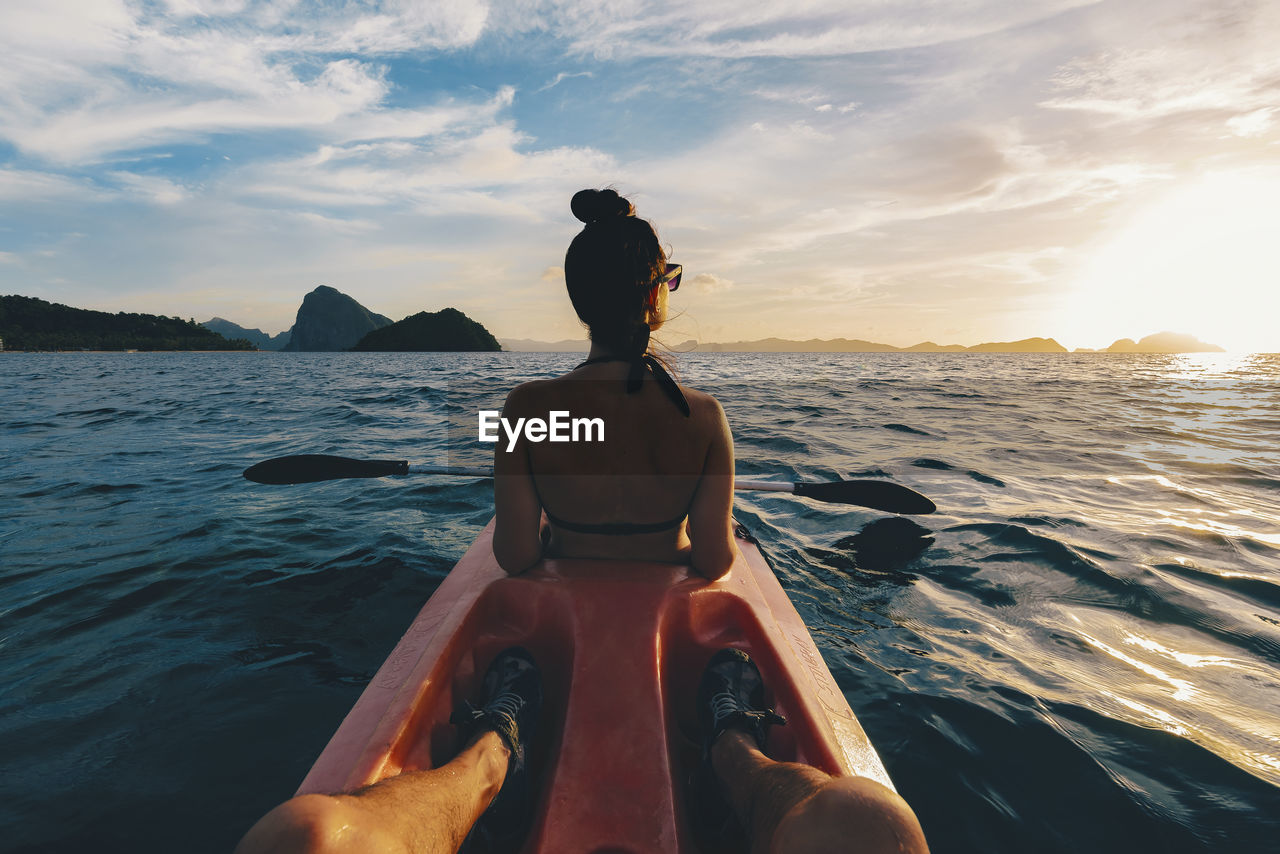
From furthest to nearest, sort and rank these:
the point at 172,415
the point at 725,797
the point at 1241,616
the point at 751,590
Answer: the point at 172,415, the point at 1241,616, the point at 751,590, the point at 725,797

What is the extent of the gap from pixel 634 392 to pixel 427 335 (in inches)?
5998

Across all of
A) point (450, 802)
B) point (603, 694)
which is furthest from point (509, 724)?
point (450, 802)

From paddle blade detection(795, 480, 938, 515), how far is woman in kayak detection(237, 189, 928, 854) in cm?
231

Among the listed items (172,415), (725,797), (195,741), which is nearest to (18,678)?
(195,741)

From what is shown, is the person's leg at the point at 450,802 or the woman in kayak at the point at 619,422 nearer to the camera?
the person's leg at the point at 450,802

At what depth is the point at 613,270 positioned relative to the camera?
6.94 ft

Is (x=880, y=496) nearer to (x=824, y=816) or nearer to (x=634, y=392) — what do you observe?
(x=634, y=392)

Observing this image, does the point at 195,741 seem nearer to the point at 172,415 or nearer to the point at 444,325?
the point at 172,415

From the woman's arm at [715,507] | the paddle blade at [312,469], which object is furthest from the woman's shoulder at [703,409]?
the paddle blade at [312,469]

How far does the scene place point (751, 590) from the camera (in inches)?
105

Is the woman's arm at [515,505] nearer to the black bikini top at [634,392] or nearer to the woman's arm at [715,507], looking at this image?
the black bikini top at [634,392]

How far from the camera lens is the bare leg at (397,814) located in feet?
3.31

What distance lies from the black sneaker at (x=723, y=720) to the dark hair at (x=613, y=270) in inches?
54.9

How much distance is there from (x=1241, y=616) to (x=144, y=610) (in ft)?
26.8
